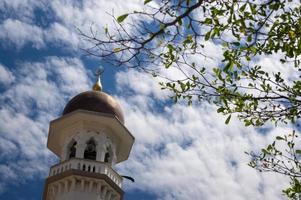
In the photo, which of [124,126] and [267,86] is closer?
[267,86]

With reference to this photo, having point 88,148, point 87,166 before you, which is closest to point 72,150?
point 88,148

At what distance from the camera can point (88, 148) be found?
20.9 metres

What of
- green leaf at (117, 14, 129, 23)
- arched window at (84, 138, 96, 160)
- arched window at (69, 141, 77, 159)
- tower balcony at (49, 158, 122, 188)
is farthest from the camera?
arched window at (69, 141, 77, 159)

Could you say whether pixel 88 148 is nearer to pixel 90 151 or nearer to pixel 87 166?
pixel 90 151

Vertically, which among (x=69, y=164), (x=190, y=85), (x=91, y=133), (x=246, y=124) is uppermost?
(x=91, y=133)

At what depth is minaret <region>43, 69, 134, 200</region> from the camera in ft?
62.7

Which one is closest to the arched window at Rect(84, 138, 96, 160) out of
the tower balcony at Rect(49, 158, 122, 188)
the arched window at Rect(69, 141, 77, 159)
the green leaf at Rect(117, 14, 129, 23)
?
the arched window at Rect(69, 141, 77, 159)

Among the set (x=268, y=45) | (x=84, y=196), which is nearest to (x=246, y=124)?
(x=268, y=45)

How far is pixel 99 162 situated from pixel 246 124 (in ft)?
41.4

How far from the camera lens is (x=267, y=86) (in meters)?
7.41

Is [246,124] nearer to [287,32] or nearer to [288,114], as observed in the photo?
[288,114]

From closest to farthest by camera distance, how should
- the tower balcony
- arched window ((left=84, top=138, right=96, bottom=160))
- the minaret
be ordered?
1. the minaret
2. the tower balcony
3. arched window ((left=84, top=138, right=96, bottom=160))

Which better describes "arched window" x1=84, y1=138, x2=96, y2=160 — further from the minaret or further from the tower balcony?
the tower balcony

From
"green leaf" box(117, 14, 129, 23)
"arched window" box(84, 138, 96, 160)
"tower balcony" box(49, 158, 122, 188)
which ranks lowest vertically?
"green leaf" box(117, 14, 129, 23)
